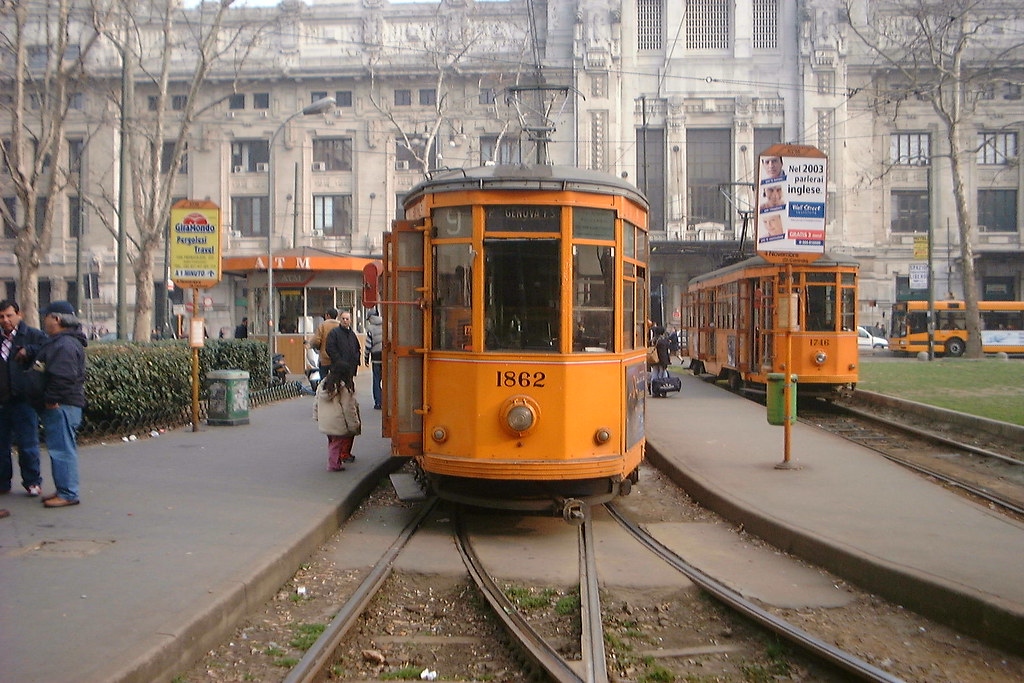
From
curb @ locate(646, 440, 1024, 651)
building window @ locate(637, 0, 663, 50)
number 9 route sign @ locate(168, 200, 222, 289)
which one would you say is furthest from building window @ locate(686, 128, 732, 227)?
curb @ locate(646, 440, 1024, 651)

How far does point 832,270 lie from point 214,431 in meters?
12.0

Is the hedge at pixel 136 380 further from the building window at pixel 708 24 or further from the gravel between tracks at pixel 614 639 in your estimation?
the building window at pixel 708 24

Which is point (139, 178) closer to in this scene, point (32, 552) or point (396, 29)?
point (32, 552)

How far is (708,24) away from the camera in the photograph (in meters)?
46.7

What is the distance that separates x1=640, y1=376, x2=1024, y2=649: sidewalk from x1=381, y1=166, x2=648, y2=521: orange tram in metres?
1.73

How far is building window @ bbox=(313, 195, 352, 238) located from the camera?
162 ft

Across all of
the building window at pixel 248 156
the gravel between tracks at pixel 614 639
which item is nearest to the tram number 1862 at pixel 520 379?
the gravel between tracks at pixel 614 639

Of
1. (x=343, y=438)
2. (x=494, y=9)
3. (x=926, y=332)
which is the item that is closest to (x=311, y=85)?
(x=494, y=9)

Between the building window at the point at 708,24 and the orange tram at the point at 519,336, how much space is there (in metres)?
42.1

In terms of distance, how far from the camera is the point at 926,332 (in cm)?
4300

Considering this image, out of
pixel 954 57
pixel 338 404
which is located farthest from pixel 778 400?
pixel 954 57

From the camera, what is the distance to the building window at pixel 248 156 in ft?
164

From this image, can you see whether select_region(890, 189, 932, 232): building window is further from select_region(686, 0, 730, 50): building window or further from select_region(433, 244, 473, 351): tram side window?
select_region(433, 244, 473, 351): tram side window

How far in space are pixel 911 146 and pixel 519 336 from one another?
46.5 metres
